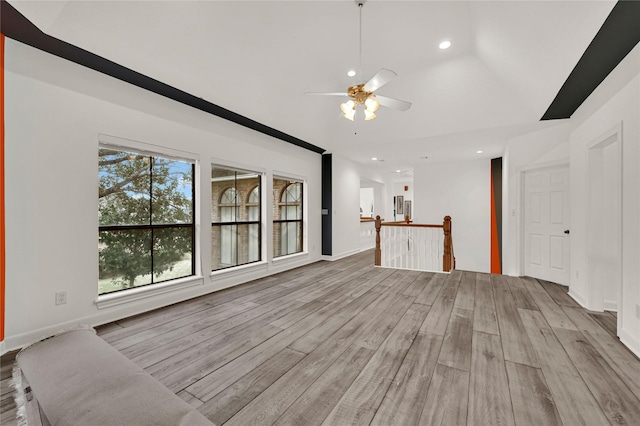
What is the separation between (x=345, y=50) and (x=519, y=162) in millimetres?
3886

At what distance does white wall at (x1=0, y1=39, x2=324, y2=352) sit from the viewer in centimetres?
238

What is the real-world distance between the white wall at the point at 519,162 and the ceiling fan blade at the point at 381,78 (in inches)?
148

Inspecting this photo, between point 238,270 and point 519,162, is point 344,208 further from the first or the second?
point 519,162

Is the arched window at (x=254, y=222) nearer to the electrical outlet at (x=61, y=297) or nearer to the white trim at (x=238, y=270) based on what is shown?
the white trim at (x=238, y=270)

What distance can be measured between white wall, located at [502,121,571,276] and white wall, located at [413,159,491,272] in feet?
5.81

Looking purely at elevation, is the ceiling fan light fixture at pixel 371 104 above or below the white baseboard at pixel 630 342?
above

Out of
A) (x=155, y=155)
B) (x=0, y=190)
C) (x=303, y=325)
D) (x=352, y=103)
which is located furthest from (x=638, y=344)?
(x=0, y=190)

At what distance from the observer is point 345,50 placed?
3588 mm

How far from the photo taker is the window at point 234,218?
169 inches

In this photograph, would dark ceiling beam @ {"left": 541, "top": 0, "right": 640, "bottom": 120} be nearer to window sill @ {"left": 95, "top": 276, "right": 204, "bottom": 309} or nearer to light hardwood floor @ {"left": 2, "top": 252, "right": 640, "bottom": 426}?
light hardwood floor @ {"left": 2, "top": 252, "right": 640, "bottom": 426}

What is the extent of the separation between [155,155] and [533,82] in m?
5.00

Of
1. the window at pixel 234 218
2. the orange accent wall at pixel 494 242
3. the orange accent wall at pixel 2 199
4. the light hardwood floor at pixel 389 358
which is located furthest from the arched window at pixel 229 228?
the orange accent wall at pixel 494 242

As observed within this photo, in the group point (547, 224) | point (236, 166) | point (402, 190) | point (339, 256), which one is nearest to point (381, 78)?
point (236, 166)

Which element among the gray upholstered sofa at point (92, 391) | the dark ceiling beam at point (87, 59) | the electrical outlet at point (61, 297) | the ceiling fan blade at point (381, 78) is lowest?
the electrical outlet at point (61, 297)
